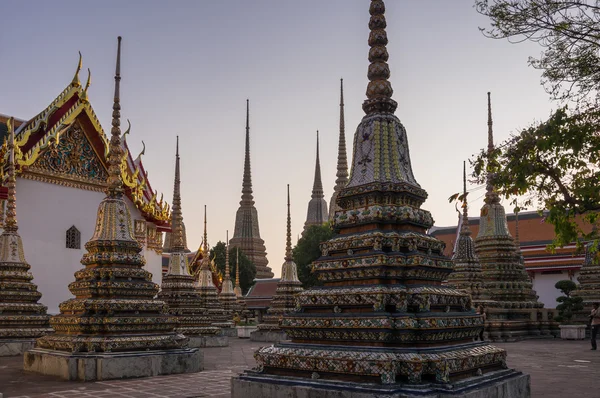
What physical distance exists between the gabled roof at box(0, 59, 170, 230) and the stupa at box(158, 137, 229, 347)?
470 centimetres

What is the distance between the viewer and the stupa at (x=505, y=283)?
69.5 feet

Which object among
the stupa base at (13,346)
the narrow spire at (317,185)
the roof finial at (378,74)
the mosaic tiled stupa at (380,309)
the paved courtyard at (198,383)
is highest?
the narrow spire at (317,185)

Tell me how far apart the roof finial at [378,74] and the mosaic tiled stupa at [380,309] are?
1 cm

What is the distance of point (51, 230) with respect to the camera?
22.2 m

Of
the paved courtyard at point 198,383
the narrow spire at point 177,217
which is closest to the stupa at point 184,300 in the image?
the narrow spire at point 177,217

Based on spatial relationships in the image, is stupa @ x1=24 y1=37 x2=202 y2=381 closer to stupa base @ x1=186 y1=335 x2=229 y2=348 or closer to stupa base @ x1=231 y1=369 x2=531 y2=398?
stupa base @ x1=231 y1=369 x2=531 y2=398

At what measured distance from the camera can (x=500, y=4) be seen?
7.95 meters

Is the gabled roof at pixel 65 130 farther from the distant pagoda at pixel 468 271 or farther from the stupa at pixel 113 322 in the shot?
the distant pagoda at pixel 468 271

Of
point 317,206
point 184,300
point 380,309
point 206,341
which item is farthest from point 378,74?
point 317,206

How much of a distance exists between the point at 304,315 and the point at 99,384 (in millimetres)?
4345

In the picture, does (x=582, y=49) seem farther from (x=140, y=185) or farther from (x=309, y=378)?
(x=140, y=185)

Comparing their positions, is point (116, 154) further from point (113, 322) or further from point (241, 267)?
point (241, 267)

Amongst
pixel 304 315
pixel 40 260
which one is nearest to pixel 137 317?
pixel 304 315

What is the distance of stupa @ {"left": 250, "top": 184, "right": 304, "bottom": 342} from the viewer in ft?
71.6
